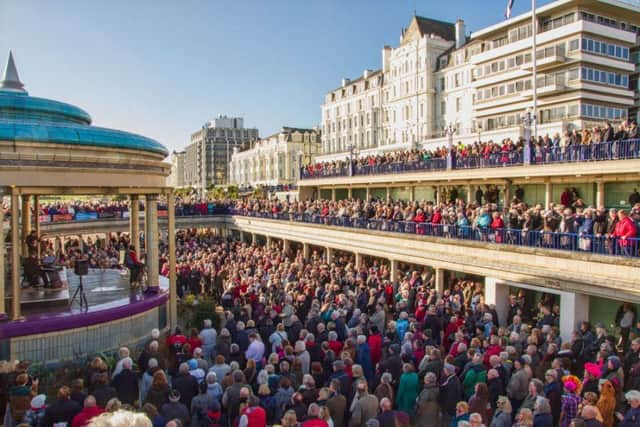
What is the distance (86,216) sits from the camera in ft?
122

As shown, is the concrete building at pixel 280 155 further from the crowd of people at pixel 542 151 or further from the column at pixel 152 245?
the column at pixel 152 245

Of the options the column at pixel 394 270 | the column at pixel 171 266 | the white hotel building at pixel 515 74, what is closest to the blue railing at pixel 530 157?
the column at pixel 394 270

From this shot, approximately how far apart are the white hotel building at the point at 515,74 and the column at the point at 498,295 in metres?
24.3

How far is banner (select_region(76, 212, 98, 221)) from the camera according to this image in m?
36.7

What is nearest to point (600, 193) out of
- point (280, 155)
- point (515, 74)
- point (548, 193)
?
point (548, 193)

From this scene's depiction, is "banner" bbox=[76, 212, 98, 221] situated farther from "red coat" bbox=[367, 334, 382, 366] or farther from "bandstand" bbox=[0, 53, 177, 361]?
"red coat" bbox=[367, 334, 382, 366]

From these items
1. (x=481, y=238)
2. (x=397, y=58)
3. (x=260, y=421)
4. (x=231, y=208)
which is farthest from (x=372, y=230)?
(x=397, y=58)

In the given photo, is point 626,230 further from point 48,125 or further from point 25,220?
point 25,220

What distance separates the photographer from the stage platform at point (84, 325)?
12258 millimetres

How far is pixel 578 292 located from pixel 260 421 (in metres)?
12.5

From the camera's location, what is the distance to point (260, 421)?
7.57 meters

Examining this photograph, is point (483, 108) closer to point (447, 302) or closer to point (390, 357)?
point (447, 302)

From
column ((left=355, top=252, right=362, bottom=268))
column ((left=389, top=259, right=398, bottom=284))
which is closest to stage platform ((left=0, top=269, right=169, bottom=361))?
column ((left=389, top=259, right=398, bottom=284))

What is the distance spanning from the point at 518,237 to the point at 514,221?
25.3 inches
